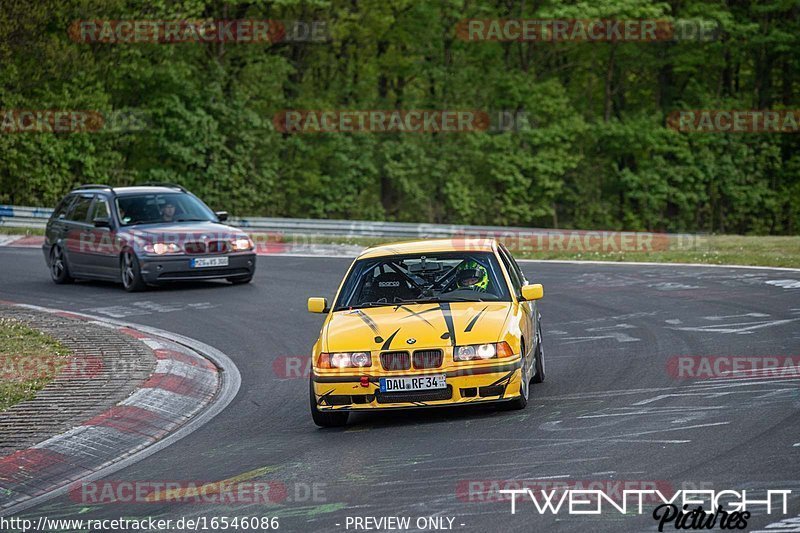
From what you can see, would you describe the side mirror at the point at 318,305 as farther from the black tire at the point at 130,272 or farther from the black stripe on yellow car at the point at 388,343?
the black tire at the point at 130,272

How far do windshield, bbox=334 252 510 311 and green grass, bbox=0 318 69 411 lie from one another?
120 inches

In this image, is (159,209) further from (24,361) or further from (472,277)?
(472,277)

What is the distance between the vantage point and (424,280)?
444 inches

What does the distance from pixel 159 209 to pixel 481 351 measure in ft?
41.4

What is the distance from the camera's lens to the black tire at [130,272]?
66.9 feet

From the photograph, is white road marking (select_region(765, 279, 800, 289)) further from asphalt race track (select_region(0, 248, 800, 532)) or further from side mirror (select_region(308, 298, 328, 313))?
side mirror (select_region(308, 298, 328, 313))

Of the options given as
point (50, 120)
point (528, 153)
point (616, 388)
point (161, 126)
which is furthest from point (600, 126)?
point (616, 388)

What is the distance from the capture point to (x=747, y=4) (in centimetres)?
5131

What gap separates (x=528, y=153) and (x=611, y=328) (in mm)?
34564

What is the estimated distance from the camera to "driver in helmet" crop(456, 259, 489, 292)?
11070 millimetres

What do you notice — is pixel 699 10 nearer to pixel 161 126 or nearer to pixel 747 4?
pixel 747 4
